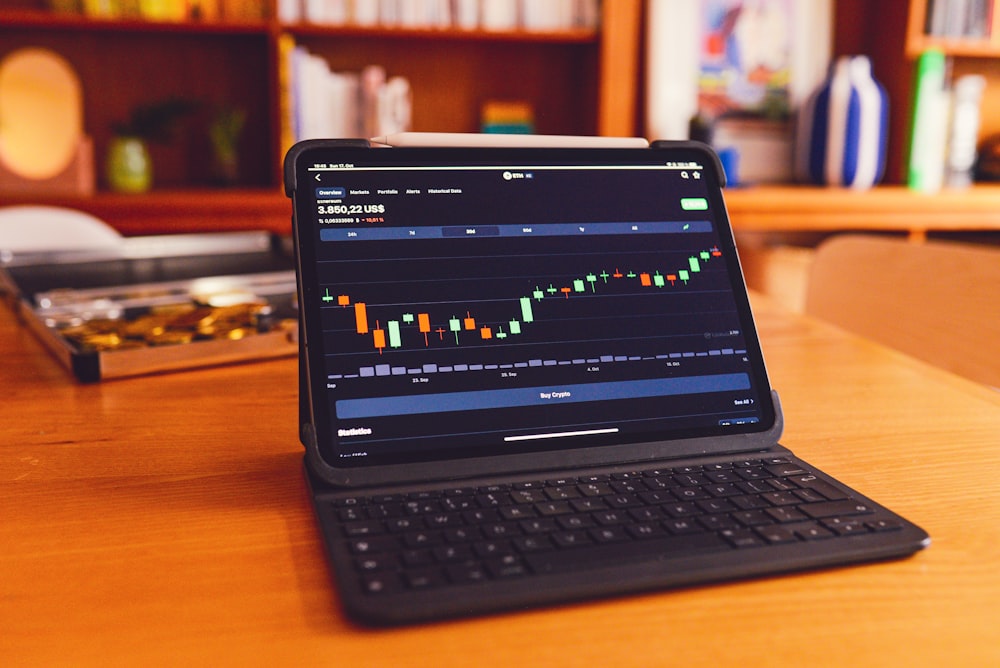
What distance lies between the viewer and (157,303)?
1.01 meters

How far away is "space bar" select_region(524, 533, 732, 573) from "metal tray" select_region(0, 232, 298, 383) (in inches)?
20.5

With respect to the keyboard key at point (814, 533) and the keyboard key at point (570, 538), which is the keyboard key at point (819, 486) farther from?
the keyboard key at point (570, 538)

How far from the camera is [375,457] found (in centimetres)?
55

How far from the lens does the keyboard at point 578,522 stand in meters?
0.44

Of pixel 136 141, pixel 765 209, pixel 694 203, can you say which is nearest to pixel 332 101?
pixel 136 141

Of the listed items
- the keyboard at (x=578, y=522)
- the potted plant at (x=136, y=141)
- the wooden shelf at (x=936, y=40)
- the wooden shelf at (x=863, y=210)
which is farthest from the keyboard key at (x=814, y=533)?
the wooden shelf at (x=936, y=40)

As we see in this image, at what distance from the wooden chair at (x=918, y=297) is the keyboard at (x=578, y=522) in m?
0.63

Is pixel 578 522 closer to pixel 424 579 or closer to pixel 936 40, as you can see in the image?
pixel 424 579

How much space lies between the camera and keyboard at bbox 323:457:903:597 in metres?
0.44

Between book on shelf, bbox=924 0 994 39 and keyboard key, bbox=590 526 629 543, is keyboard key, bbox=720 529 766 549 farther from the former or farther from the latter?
book on shelf, bbox=924 0 994 39

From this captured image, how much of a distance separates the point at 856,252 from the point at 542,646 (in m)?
1.07

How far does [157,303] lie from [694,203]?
2.08 ft

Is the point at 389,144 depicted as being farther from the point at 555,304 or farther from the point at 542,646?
the point at 542,646

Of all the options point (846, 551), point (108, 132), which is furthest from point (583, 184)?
point (108, 132)
